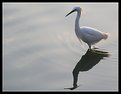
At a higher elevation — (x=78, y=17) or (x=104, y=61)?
(x=78, y=17)

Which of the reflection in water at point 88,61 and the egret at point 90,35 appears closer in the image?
the reflection in water at point 88,61

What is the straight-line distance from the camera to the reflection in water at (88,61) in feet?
29.9

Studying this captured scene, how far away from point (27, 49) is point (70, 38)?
41.0 inches

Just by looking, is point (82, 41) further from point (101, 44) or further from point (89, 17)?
point (89, 17)

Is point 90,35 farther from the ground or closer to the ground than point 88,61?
farther from the ground

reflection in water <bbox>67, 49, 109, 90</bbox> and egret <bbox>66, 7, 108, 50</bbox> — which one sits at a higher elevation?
egret <bbox>66, 7, 108, 50</bbox>

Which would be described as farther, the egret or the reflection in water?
the egret

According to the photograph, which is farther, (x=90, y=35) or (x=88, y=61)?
(x=90, y=35)

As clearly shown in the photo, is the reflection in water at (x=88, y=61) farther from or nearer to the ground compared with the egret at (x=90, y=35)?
nearer to the ground

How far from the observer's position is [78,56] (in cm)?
957

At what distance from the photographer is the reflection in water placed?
9.11 m

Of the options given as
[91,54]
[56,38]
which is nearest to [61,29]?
[56,38]

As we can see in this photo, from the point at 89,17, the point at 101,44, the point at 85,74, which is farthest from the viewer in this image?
the point at 89,17

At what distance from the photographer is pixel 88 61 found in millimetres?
9523
